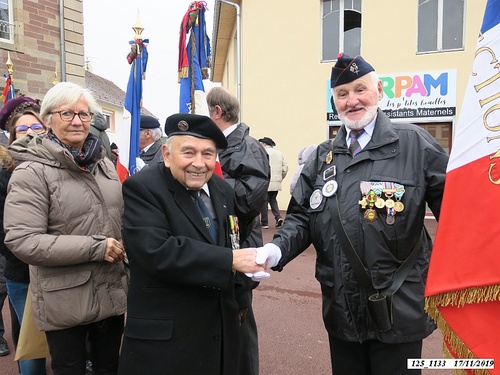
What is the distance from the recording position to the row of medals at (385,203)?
1.82 metres

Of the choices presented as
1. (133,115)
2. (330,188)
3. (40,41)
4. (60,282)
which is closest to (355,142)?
(330,188)

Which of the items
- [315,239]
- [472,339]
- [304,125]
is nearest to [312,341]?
[315,239]

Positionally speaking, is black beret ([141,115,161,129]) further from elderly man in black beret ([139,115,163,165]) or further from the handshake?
the handshake

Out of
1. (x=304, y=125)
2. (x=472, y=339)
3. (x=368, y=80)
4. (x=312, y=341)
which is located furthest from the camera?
(x=304, y=125)

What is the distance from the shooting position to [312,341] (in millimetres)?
3770

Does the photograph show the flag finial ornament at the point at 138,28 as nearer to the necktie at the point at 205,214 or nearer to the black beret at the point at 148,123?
the black beret at the point at 148,123

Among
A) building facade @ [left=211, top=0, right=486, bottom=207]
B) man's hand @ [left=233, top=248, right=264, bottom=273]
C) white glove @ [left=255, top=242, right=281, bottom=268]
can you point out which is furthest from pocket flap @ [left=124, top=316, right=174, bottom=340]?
building facade @ [left=211, top=0, right=486, bottom=207]

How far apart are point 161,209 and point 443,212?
1.23m

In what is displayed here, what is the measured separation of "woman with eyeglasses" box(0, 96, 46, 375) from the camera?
2.57m

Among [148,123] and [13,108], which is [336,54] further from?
[13,108]

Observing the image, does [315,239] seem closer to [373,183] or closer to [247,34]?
[373,183]

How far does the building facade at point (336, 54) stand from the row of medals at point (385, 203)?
29.5ft

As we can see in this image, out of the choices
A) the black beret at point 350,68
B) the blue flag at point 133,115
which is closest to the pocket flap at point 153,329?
the black beret at point 350,68

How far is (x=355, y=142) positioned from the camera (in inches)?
80.4
